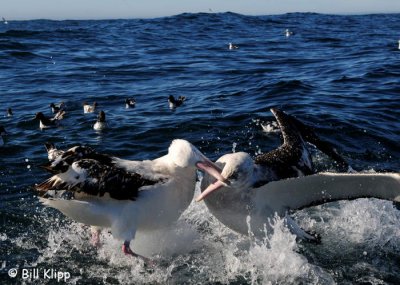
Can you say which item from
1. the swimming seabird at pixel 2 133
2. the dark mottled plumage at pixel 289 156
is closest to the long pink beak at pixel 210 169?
the dark mottled plumage at pixel 289 156

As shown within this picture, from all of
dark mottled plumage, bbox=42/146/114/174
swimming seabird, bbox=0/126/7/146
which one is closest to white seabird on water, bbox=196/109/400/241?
dark mottled plumage, bbox=42/146/114/174

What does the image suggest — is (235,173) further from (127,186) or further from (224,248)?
(224,248)

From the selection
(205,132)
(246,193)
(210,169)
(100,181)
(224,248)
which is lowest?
(224,248)

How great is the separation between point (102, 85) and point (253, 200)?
50.9 feet

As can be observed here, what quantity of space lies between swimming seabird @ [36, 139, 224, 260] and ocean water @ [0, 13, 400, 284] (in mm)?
735

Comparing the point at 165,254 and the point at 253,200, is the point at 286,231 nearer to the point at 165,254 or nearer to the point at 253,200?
the point at 253,200

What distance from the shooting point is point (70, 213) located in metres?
8.04

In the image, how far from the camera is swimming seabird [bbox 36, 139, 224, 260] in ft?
24.9

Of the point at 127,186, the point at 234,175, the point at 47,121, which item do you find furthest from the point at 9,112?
the point at 234,175

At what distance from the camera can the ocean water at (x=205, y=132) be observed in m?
8.21

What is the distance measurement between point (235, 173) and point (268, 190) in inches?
21.8

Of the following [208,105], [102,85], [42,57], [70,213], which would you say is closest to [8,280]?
[70,213]

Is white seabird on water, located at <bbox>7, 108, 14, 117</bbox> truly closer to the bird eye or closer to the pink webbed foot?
the pink webbed foot

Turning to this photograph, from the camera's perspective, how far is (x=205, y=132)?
47.8 feet
